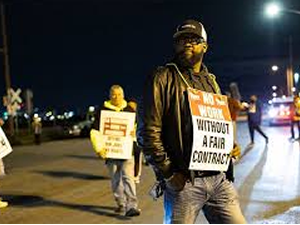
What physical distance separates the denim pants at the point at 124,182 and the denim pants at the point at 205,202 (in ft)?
13.0

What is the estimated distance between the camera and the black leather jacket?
12.6 ft

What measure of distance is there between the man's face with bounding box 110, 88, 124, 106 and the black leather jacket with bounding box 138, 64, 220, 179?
4.29m

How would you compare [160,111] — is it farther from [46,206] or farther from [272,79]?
[272,79]

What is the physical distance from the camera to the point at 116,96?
8305mm

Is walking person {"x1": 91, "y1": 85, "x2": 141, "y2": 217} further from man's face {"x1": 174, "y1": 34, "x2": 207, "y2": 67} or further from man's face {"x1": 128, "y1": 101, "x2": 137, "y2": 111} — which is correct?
man's face {"x1": 174, "y1": 34, "x2": 207, "y2": 67}

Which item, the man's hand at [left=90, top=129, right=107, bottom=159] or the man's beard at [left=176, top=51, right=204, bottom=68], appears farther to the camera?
the man's hand at [left=90, top=129, right=107, bottom=159]

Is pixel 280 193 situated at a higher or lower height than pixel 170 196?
lower

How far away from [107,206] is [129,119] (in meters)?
1.45

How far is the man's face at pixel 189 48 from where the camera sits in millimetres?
3939

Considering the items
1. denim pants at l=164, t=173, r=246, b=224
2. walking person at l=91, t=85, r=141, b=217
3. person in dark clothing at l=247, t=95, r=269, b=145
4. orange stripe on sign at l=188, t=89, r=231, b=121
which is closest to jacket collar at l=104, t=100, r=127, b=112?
walking person at l=91, t=85, r=141, b=217

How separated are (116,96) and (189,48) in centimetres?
443

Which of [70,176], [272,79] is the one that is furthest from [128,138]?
[272,79]

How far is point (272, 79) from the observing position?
9669 centimetres

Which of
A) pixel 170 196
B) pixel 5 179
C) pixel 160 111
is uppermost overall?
pixel 160 111
